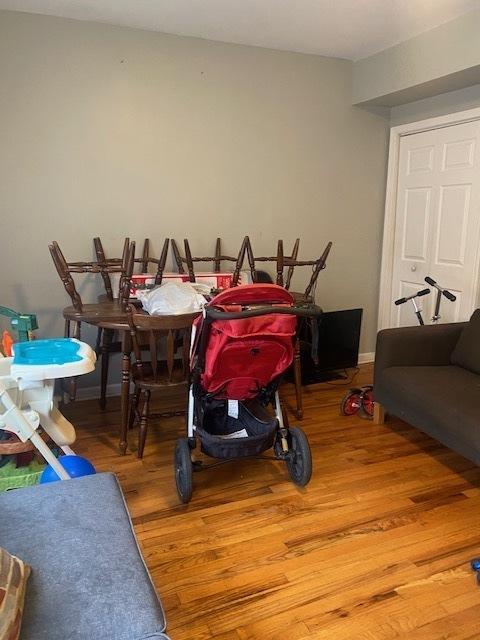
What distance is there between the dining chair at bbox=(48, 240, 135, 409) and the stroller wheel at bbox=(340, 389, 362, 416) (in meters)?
1.59

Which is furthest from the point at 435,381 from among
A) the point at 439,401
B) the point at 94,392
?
the point at 94,392

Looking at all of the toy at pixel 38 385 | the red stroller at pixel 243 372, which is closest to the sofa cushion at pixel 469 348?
the red stroller at pixel 243 372

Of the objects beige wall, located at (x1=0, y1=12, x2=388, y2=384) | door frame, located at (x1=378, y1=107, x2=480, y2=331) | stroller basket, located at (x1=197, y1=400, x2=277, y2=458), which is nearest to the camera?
stroller basket, located at (x1=197, y1=400, x2=277, y2=458)

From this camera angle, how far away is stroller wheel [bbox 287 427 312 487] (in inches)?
95.3

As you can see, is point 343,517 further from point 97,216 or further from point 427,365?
point 97,216

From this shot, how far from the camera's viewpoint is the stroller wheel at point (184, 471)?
231cm

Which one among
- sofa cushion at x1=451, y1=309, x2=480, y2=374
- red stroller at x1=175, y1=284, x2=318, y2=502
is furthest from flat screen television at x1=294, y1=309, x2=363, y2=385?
red stroller at x1=175, y1=284, x2=318, y2=502

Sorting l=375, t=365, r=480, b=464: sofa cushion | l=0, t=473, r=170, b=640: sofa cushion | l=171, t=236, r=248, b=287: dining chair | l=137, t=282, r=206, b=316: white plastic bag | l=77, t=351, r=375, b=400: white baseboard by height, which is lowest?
l=77, t=351, r=375, b=400: white baseboard

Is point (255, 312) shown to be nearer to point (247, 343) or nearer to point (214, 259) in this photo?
point (247, 343)

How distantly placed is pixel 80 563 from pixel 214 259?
8.87 ft

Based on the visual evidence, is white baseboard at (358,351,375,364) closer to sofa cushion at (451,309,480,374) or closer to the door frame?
the door frame

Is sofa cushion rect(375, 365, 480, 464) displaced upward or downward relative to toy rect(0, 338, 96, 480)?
downward

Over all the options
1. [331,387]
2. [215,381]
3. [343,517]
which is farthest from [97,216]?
[343,517]

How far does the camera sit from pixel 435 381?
2.81m
